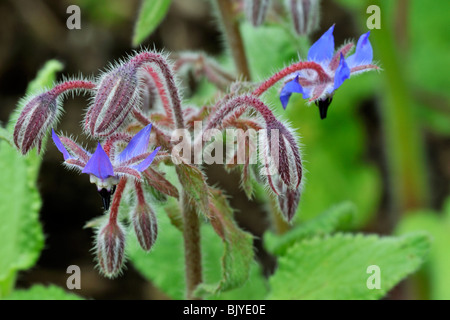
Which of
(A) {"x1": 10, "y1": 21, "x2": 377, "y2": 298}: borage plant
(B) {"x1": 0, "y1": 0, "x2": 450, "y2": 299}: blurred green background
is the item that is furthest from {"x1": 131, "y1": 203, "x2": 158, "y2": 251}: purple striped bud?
(B) {"x1": 0, "y1": 0, "x2": 450, "y2": 299}: blurred green background

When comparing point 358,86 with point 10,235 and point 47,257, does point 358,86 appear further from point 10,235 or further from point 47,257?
point 10,235

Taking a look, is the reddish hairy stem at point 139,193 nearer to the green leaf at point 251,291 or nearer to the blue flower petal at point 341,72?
the blue flower petal at point 341,72

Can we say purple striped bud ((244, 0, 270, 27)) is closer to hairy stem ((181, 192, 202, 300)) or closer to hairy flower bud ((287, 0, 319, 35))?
hairy flower bud ((287, 0, 319, 35))

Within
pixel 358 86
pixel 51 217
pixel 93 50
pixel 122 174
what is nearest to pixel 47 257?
pixel 51 217

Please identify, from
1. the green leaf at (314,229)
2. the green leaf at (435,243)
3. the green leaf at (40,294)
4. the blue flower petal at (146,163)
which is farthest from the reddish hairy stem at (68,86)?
the green leaf at (435,243)
